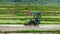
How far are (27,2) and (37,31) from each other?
3.43 metres

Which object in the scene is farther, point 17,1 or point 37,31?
point 17,1

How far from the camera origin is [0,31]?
2.56 metres

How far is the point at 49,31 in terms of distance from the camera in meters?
2.63

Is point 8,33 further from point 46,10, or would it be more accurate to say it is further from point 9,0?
point 46,10

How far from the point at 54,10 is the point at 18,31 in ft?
14.8

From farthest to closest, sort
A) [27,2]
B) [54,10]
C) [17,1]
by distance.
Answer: [54,10] → [27,2] → [17,1]

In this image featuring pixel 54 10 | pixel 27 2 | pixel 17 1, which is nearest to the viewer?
pixel 17 1

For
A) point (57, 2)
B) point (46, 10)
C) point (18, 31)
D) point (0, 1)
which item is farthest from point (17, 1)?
point (18, 31)

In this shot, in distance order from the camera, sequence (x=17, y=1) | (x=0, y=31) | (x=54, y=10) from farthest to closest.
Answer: (x=54, y=10), (x=17, y=1), (x=0, y=31)

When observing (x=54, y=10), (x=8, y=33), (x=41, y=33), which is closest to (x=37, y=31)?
(x=41, y=33)

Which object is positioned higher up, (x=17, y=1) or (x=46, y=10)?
(x=17, y=1)

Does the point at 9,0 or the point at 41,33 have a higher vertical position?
the point at 9,0

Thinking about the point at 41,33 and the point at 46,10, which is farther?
the point at 46,10

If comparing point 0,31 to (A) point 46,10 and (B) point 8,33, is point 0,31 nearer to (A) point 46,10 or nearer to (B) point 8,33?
(B) point 8,33
